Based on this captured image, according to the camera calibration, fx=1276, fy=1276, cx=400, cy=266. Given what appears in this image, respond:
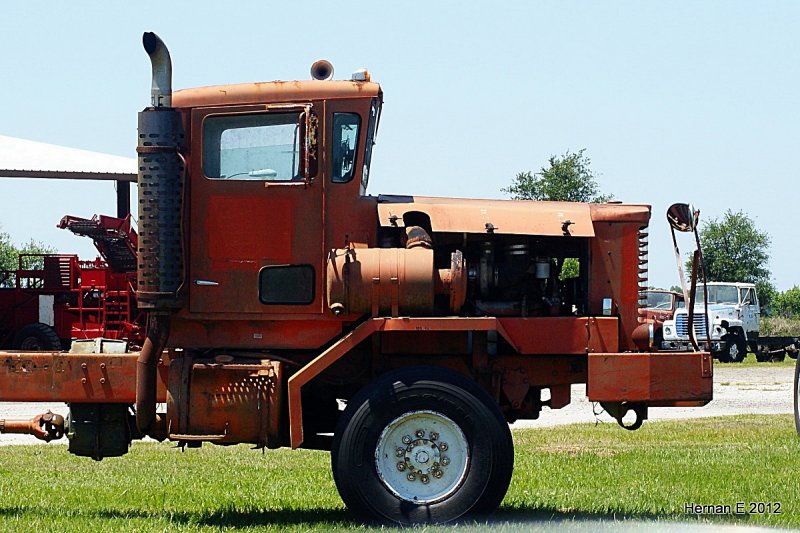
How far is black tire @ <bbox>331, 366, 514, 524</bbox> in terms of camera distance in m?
8.72

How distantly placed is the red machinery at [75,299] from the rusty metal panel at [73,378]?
640 inches

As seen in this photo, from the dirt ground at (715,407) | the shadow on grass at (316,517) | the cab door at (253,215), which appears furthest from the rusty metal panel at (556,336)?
the dirt ground at (715,407)

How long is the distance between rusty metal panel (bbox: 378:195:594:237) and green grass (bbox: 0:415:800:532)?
2091 mm

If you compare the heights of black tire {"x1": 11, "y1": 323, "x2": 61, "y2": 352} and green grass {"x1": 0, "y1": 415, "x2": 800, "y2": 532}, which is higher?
black tire {"x1": 11, "y1": 323, "x2": 61, "y2": 352}

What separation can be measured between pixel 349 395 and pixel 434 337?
2.91ft

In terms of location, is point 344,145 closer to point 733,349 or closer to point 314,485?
point 314,485

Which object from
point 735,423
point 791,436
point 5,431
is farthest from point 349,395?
point 735,423

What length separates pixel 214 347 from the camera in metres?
9.38

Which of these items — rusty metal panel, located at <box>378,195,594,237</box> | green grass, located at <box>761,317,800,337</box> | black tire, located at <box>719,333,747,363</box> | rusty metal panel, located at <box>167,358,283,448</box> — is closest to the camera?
rusty metal panel, located at <box>167,358,283,448</box>

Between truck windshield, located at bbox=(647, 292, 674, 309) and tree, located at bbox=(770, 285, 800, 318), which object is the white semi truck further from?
tree, located at bbox=(770, 285, 800, 318)

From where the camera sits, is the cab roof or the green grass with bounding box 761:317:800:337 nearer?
the cab roof

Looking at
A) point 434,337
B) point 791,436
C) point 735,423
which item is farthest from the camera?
point 735,423

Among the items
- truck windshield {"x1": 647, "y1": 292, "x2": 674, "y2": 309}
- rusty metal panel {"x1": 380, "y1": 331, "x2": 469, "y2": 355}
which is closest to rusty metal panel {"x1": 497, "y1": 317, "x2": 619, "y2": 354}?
rusty metal panel {"x1": 380, "y1": 331, "x2": 469, "y2": 355}

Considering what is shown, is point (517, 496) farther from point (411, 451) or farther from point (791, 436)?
point (791, 436)
